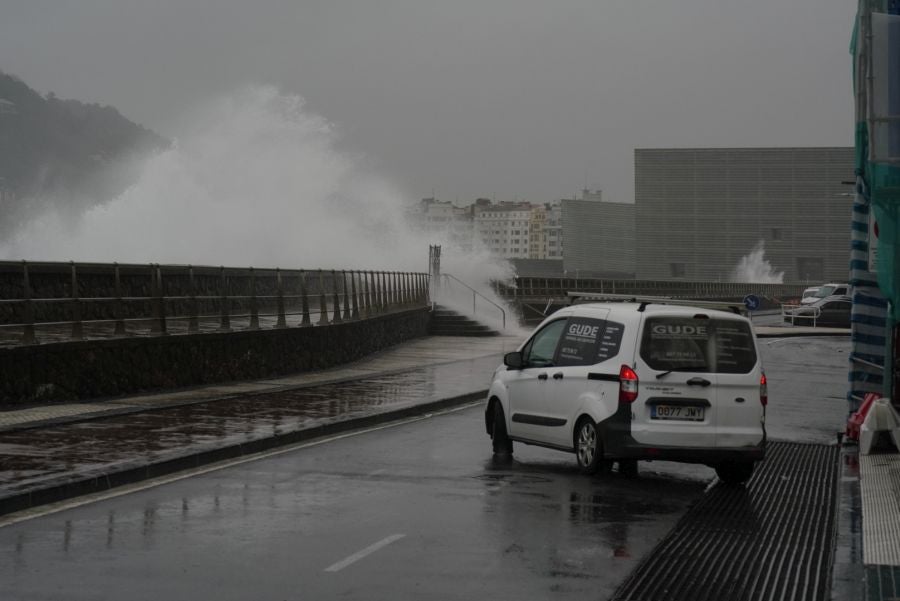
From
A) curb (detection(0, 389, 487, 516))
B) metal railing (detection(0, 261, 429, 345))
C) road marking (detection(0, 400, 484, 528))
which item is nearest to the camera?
road marking (detection(0, 400, 484, 528))

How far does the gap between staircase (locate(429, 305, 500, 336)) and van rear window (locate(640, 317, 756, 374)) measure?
34474mm

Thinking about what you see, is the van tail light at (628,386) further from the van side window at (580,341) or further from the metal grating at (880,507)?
the metal grating at (880,507)

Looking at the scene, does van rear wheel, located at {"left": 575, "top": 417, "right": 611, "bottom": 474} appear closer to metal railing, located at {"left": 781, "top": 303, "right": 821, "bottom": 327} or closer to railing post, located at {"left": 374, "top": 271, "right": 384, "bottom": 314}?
railing post, located at {"left": 374, "top": 271, "right": 384, "bottom": 314}

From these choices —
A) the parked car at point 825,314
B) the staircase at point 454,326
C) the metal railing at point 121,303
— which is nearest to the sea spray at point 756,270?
the parked car at point 825,314

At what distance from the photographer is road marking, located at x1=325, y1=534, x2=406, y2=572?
8.93m

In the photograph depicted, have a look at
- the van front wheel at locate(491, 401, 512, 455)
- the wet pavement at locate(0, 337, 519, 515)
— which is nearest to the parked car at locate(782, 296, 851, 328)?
the wet pavement at locate(0, 337, 519, 515)

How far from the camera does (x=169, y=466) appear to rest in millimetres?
13367

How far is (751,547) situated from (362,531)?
273 centimetres

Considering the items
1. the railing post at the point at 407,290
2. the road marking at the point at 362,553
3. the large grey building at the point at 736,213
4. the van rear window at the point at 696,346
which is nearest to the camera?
the road marking at the point at 362,553

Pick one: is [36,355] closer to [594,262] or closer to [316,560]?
[316,560]

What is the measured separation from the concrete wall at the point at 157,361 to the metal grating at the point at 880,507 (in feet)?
33.9

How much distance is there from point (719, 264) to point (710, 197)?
22.6ft

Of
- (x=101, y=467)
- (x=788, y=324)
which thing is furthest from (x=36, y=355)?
(x=788, y=324)

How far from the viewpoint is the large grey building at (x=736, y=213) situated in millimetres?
141625
